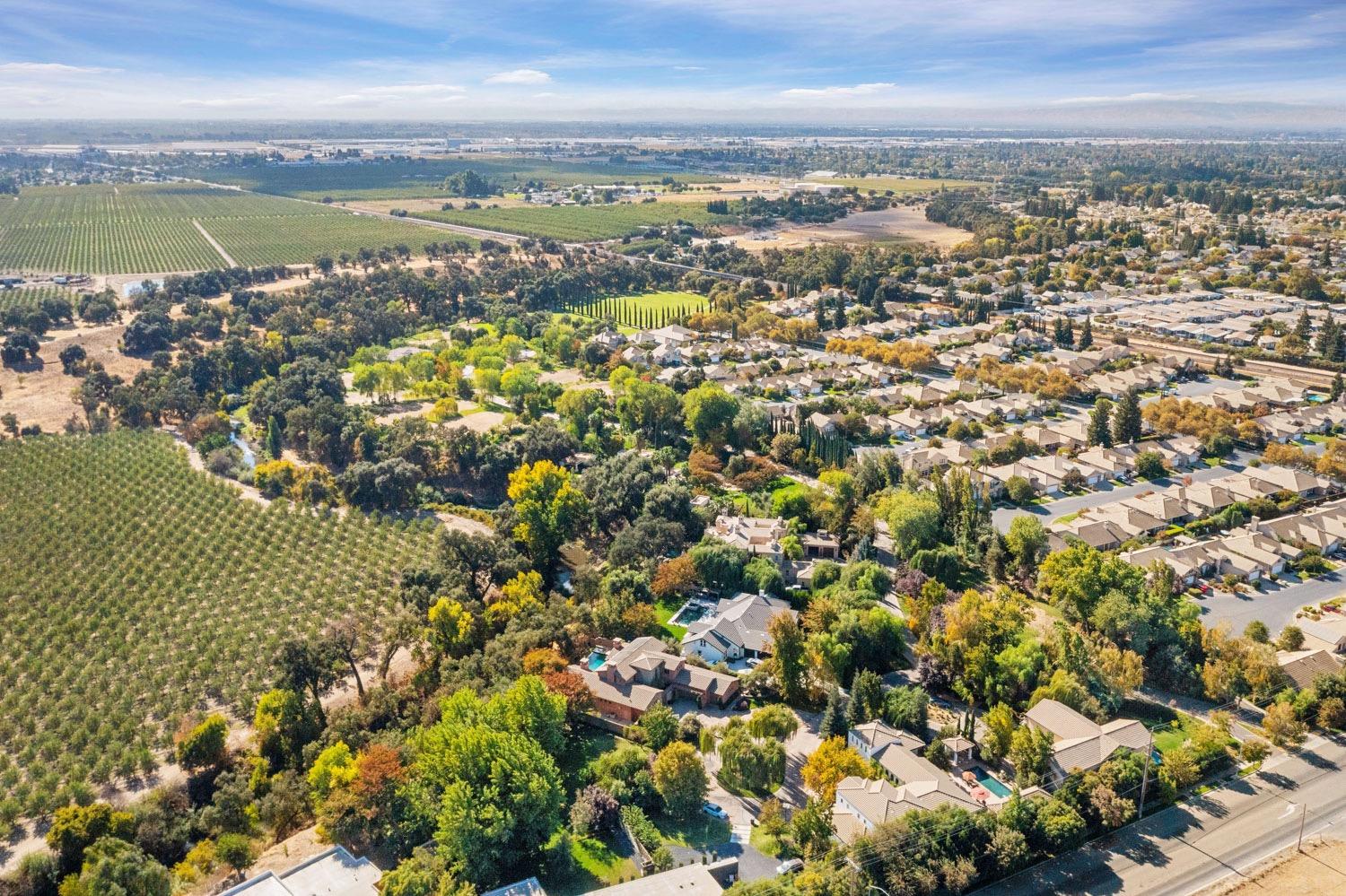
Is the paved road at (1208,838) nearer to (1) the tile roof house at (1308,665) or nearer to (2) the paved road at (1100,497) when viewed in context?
(1) the tile roof house at (1308,665)

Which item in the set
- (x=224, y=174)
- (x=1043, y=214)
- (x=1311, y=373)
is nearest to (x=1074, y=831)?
(x=1311, y=373)

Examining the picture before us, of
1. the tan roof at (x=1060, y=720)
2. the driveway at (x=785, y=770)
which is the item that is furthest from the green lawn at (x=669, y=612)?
the tan roof at (x=1060, y=720)

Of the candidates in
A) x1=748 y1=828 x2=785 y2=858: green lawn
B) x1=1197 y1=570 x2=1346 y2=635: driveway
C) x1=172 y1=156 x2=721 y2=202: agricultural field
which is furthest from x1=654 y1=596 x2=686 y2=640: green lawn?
x1=172 y1=156 x2=721 y2=202: agricultural field

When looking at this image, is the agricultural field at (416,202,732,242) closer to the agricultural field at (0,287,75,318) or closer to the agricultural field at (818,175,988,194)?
the agricultural field at (818,175,988,194)

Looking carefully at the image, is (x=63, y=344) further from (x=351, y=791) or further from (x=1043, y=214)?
(x=1043, y=214)

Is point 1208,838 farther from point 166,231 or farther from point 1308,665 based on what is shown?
point 166,231

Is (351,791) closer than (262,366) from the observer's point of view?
Yes

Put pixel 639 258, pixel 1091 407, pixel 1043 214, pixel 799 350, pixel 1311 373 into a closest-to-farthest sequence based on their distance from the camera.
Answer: pixel 1091 407 → pixel 1311 373 → pixel 799 350 → pixel 639 258 → pixel 1043 214
